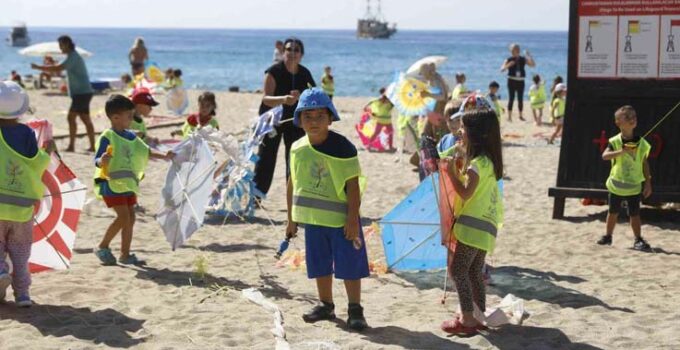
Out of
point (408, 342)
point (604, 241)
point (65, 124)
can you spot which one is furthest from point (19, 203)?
point (65, 124)

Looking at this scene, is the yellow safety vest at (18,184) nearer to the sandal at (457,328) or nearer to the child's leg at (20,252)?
the child's leg at (20,252)

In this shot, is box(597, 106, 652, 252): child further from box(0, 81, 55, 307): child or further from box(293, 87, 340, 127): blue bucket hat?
box(0, 81, 55, 307): child

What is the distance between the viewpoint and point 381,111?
15156 millimetres

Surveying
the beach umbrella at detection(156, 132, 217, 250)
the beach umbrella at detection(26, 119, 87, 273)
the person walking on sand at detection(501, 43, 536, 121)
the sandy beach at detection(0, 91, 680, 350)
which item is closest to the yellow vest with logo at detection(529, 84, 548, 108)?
the person walking on sand at detection(501, 43, 536, 121)

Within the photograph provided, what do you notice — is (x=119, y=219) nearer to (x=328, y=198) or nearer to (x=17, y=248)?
(x=17, y=248)

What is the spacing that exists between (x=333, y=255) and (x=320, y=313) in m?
0.38

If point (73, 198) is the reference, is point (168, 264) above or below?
below

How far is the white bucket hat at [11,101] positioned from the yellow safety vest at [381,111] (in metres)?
9.53

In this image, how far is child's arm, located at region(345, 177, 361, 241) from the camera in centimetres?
536

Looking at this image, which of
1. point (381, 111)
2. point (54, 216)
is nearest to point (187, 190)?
point (54, 216)

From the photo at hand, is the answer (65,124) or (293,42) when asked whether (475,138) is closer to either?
(293,42)

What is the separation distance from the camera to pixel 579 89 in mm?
9305

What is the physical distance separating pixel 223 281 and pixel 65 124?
463 inches

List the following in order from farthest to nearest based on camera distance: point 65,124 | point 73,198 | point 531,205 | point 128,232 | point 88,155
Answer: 1. point 65,124
2. point 88,155
3. point 531,205
4. point 128,232
5. point 73,198
